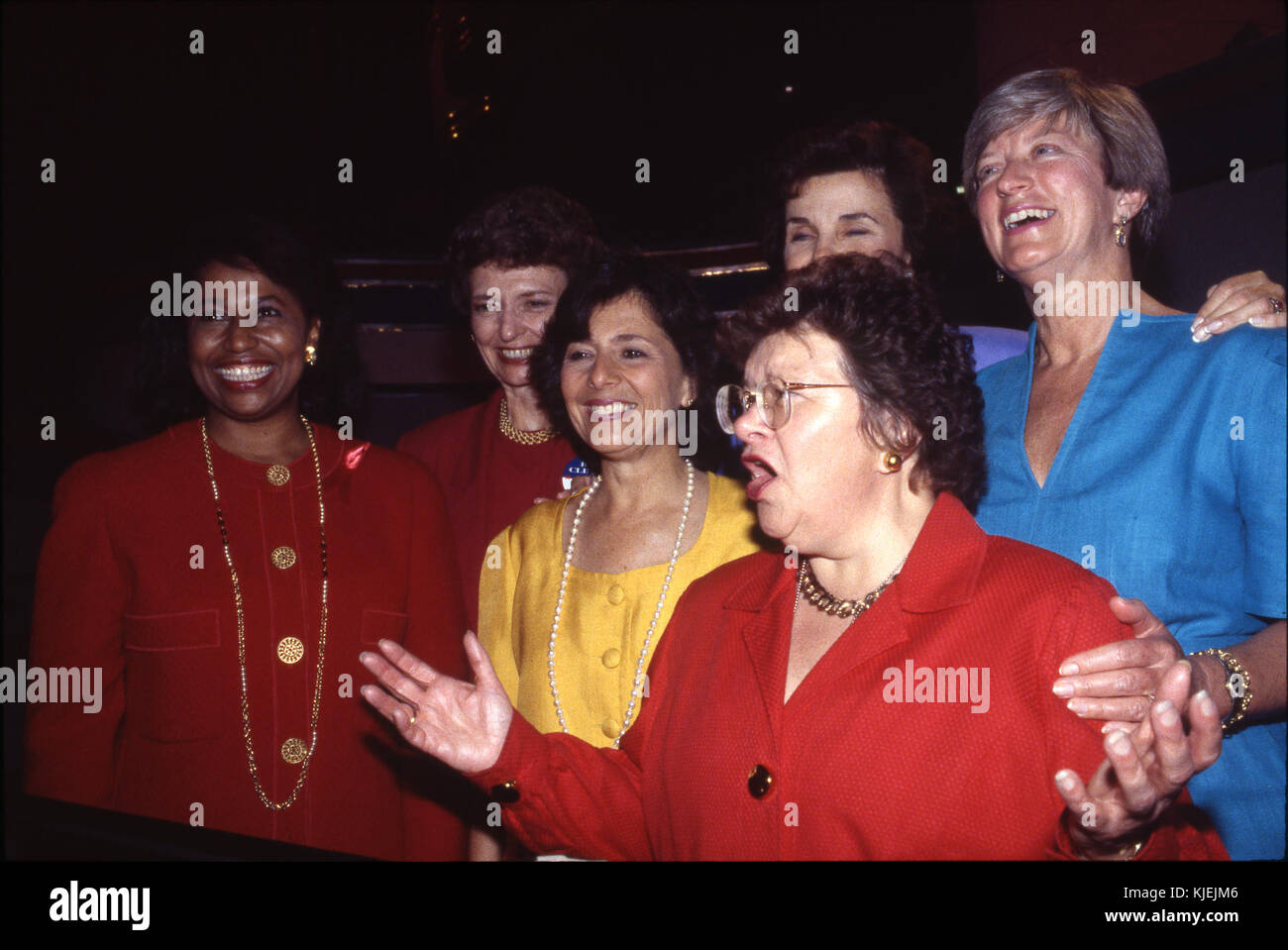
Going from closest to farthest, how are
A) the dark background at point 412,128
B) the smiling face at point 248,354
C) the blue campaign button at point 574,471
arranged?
the smiling face at point 248,354 → the blue campaign button at point 574,471 → the dark background at point 412,128

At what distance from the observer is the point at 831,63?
5074 millimetres

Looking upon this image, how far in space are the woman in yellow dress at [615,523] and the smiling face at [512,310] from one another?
26 centimetres

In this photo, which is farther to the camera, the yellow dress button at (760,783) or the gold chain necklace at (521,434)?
the gold chain necklace at (521,434)

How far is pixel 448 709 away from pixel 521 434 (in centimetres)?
114

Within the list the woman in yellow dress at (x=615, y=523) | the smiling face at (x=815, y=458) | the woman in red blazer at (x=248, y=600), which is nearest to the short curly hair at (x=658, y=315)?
the woman in yellow dress at (x=615, y=523)

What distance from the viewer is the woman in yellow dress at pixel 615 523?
6.64ft

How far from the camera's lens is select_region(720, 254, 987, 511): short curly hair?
157 cm

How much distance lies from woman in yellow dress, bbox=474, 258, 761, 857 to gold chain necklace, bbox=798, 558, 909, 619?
41 centimetres

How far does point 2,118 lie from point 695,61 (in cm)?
338

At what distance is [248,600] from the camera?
6.82 ft

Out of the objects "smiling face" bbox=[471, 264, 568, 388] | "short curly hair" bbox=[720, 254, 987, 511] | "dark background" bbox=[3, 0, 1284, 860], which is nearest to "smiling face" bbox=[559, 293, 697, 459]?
"smiling face" bbox=[471, 264, 568, 388]

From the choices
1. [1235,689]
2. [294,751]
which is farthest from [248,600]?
[1235,689]

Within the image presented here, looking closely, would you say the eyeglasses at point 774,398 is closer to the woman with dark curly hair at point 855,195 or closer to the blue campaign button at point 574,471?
the woman with dark curly hair at point 855,195
